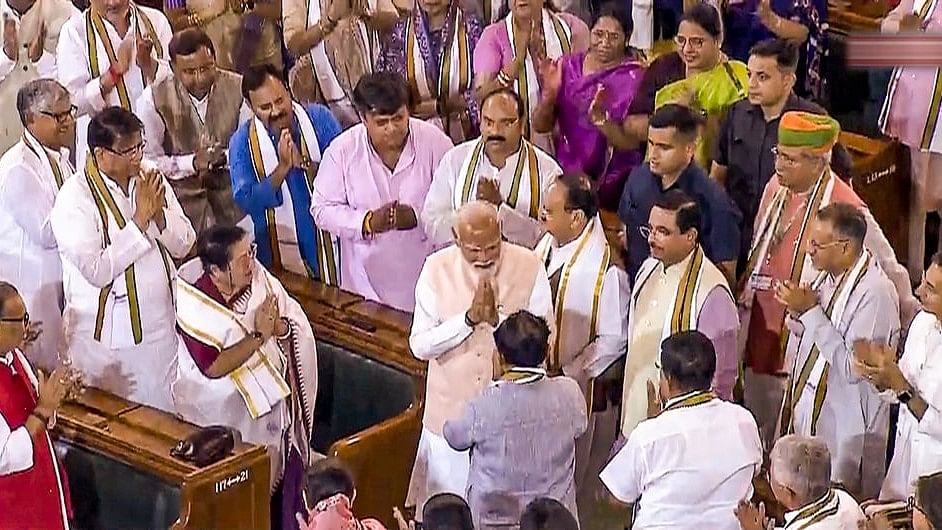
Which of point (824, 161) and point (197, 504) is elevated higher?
point (824, 161)

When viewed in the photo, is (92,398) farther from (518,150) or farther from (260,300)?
(518,150)

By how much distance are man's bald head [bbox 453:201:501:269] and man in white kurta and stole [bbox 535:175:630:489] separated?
22 centimetres

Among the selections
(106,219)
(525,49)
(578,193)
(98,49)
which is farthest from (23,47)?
(578,193)

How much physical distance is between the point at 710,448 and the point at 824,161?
1235 mm

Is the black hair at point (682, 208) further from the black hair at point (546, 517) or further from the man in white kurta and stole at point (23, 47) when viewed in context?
the man in white kurta and stole at point (23, 47)

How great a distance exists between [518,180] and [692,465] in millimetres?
1452

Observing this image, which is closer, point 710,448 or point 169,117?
point 710,448

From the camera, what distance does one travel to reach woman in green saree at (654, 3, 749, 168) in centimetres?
454

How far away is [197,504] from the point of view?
3.63m

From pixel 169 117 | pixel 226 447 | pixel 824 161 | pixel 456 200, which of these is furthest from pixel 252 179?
pixel 824 161

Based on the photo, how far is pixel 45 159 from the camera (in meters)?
4.40

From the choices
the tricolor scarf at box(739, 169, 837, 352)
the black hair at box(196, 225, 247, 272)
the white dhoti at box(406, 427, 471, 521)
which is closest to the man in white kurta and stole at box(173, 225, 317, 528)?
the black hair at box(196, 225, 247, 272)

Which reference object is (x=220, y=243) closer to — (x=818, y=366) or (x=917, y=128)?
(x=818, y=366)

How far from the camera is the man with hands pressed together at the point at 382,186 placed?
444 cm
